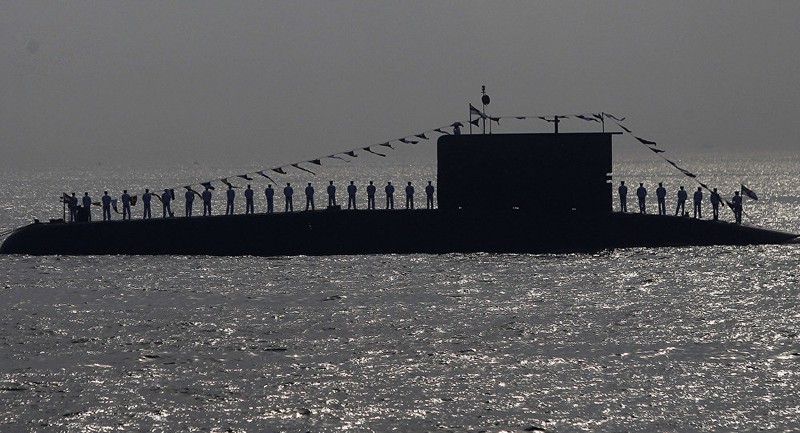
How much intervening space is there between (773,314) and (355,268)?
1371cm

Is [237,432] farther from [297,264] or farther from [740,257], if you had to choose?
[740,257]

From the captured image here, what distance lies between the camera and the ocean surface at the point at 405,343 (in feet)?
66.0

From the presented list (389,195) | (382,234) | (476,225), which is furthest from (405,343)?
(389,195)

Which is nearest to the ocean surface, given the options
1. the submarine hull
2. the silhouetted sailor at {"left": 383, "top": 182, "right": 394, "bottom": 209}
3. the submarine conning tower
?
the submarine conning tower

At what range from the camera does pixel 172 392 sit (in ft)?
71.4

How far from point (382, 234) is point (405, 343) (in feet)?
50.3

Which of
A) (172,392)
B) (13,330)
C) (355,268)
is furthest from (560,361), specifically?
(355,268)

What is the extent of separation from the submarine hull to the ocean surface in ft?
1.89

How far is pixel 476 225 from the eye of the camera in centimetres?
4009

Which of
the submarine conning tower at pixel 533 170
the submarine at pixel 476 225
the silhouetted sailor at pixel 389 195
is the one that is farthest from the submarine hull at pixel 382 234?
the silhouetted sailor at pixel 389 195

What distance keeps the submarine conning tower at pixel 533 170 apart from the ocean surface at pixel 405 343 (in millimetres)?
325

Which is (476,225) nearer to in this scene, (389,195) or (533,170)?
(533,170)

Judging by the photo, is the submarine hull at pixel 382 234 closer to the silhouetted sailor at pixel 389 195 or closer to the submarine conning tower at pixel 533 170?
the submarine conning tower at pixel 533 170

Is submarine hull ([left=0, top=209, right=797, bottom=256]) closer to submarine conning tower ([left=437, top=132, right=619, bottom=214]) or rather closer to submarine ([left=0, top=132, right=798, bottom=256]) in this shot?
submarine ([left=0, top=132, right=798, bottom=256])
